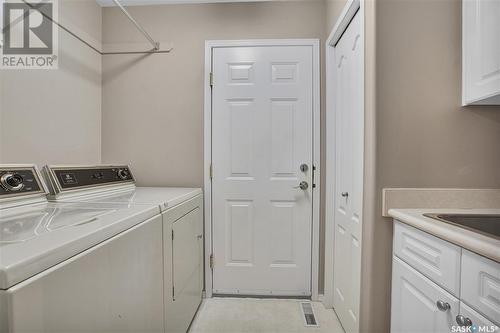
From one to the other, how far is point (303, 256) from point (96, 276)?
170 centimetres

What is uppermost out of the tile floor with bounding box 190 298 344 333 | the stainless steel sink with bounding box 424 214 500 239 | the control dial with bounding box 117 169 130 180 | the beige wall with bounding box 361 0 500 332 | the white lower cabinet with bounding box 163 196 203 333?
the beige wall with bounding box 361 0 500 332

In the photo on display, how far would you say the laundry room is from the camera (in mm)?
807

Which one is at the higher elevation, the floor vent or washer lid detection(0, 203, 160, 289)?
washer lid detection(0, 203, 160, 289)

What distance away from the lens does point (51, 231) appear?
0.71 metres

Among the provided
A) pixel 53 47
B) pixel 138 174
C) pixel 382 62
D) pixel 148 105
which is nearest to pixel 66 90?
pixel 53 47

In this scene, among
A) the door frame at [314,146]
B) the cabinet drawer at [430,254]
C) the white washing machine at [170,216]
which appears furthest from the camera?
the door frame at [314,146]

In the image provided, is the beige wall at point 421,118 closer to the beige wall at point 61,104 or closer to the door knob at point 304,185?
the door knob at point 304,185

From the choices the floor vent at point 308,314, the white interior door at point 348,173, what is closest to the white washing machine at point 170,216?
the floor vent at point 308,314

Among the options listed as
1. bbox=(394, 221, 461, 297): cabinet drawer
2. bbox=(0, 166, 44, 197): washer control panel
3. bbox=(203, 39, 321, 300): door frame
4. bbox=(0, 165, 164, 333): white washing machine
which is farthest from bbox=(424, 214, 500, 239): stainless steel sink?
bbox=(0, 166, 44, 197): washer control panel

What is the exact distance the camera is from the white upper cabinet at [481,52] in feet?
3.35

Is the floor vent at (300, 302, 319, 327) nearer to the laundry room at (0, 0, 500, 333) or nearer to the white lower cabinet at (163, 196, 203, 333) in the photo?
the laundry room at (0, 0, 500, 333)

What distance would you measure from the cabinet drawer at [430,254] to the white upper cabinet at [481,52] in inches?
25.6

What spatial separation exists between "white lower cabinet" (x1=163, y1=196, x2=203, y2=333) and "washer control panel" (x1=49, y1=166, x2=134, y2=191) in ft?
1.93

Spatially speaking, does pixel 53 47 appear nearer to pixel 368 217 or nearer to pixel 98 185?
pixel 98 185
